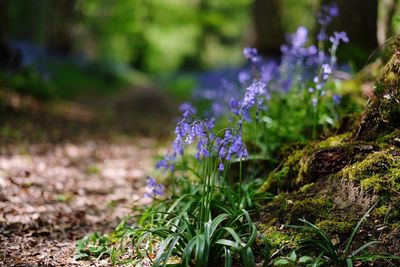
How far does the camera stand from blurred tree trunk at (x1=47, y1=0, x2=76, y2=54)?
1514 cm

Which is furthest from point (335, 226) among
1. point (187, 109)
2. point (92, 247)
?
point (92, 247)

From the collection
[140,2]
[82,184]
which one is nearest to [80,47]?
[140,2]

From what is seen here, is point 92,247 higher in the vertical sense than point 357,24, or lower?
lower

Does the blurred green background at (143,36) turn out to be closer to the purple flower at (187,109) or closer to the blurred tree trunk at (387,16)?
the blurred tree trunk at (387,16)

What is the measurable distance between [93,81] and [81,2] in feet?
11.8

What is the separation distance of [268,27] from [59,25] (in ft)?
29.1

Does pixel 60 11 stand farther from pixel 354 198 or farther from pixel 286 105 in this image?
pixel 354 198

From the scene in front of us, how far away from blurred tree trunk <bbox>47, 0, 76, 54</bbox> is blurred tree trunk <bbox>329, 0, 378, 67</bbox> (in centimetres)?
1160

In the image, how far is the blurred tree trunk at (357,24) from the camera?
551 centimetres

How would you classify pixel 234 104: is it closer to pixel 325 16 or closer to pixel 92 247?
pixel 92 247

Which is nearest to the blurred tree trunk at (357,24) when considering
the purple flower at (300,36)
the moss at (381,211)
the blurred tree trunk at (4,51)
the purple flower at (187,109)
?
the purple flower at (300,36)

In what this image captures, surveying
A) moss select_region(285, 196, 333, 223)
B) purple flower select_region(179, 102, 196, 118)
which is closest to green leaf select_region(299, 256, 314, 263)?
moss select_region(285, 196, 333, 223)

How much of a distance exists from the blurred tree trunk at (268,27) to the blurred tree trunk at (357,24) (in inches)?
145

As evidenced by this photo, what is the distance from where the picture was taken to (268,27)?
934cm
